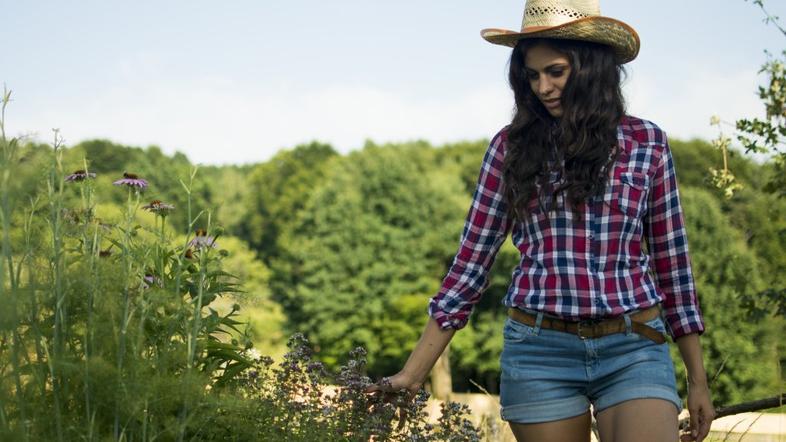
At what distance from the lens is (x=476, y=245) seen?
3678 millimetres

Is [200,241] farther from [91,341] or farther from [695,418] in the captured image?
[695,418]

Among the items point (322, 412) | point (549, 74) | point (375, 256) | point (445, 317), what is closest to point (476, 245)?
point (445, 317)

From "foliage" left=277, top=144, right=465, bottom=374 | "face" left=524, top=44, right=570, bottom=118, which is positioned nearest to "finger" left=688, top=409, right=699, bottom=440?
"face" left=524, top=44, right=570, bottom=118

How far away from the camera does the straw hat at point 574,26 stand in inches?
141

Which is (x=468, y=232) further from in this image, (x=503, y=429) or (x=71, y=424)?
(x=503, y=429)

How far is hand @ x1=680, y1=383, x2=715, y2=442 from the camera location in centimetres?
355

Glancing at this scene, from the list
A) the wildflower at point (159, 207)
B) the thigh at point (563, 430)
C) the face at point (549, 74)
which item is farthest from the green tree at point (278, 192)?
the thigh at point (563, 430)

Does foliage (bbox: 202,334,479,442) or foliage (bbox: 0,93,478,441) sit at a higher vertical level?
foliage (bbox: 0,93,478,441)

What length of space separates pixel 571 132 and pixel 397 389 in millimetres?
1128

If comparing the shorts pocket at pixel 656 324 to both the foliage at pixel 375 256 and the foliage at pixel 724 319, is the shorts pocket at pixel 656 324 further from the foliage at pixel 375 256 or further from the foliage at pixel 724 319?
the foliage at pixel 375 256

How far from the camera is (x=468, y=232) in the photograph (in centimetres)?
369

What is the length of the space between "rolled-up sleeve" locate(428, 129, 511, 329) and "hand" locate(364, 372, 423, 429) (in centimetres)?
25

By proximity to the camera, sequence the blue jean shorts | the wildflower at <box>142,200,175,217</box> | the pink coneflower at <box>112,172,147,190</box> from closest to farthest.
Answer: the blue jean shorts < the pink coneflower at <box>112,172,147,190</box> < the wildflower at <box>142,200,175,217</box>

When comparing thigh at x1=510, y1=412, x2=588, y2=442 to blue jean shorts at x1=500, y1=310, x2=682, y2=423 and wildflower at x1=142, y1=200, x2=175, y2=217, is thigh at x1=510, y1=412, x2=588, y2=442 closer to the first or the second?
blue jean shorts at x1=500, y1=310, x2=682, y2=423
